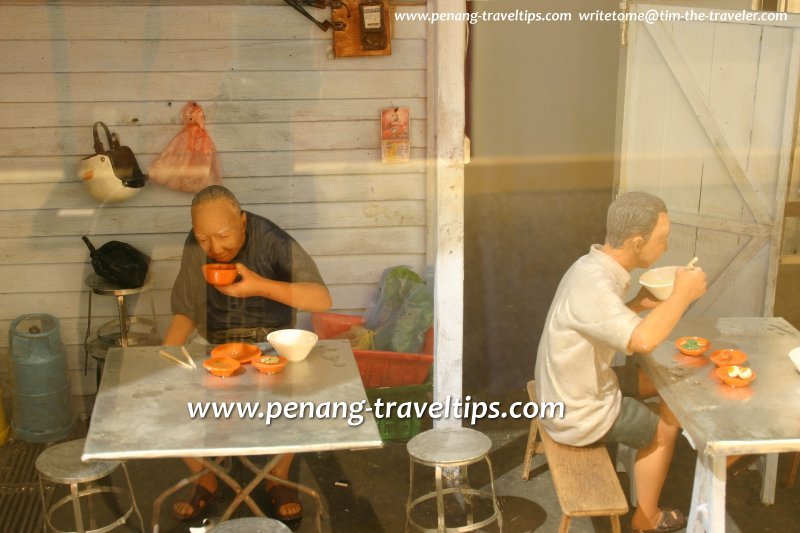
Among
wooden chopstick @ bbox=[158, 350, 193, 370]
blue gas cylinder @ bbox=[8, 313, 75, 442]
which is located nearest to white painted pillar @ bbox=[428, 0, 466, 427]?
wooden chopstick @ bbox=[158, 350, 193, 370]

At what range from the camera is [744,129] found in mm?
5293

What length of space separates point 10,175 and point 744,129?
4537 millimetres

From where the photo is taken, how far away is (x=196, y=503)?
15.0 ft

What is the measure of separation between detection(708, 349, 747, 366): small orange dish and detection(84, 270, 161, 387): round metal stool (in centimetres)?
335

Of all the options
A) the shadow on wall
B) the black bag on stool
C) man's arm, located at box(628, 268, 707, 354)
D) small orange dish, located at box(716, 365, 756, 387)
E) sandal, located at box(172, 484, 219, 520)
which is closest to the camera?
man's arm, located at box(628, 268, 707, 354)

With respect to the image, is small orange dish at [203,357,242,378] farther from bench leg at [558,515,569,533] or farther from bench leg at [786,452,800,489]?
bench leg at [786,452,800,489]

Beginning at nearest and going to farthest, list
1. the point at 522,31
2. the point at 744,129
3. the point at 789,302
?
the point at 744,129
the point at 789,302
the point at 522,31

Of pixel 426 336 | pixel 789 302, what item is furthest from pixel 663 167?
pixel 789 302

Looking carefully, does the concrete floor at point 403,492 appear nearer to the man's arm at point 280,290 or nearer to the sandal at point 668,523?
the sandal at point 668,523

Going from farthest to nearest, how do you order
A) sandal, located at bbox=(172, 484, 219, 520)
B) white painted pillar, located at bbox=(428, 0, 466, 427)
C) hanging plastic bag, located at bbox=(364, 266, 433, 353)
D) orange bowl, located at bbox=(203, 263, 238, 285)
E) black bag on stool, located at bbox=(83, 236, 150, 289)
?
hanging plastic bag, located at bbox=(364, 266, 433, 353), black bag on stool, located at bbox=(83, 236, 150, 289), sandal, located at bbox=(172, 484, 219, 520), white painted pillar, located at bbox=(428, 0, 466, 427), orange bowl, located at bbox=(203, 263, 238, 285)

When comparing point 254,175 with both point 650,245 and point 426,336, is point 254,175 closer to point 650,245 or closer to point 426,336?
point 426,336

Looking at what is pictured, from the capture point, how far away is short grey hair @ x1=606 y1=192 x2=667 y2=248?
3773mm

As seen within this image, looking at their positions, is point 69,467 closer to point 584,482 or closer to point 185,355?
point 185,355

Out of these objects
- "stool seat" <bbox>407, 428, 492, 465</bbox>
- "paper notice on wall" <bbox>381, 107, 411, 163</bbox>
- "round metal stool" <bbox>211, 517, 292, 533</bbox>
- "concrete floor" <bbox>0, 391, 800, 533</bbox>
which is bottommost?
"concrete floor" <bbox>0, 391, 800, 533</bbox>
